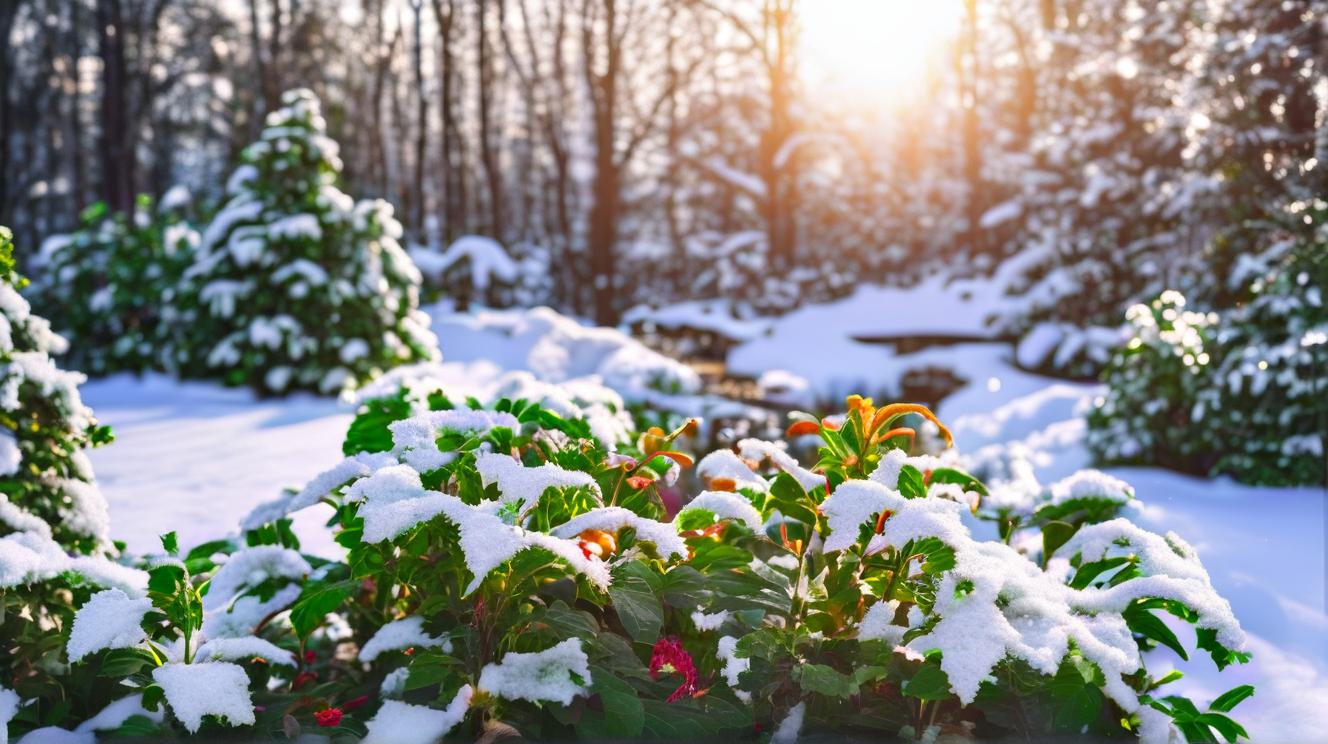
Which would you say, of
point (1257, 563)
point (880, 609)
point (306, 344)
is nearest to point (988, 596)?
point (880, 609)

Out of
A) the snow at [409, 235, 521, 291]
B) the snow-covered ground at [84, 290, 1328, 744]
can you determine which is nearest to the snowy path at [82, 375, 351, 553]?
the snow-covered ground at [84, 290, 1328, 744]

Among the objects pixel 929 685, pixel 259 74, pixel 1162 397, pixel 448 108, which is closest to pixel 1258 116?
pixel 1162 397

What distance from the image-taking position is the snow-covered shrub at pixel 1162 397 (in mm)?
5886

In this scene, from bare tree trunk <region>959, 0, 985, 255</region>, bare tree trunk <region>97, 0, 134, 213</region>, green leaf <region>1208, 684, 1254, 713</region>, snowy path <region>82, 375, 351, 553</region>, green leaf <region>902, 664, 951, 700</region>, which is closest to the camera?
green leaf <region>902, 664, 951, 700</region>

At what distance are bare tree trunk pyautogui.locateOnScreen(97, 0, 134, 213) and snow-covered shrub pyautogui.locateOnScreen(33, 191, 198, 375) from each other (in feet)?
7.84

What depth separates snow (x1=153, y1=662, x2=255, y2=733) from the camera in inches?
70.2

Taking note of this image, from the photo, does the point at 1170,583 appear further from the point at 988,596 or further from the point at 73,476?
the point at 73,476

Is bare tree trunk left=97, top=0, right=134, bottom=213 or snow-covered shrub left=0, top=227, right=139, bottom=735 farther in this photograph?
bare tree trunk left=97, top=0, right=134, bottom=213

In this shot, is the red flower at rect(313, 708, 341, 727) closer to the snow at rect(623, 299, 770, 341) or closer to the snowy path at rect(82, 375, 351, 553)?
the snowy path at rect(82, 375, 351, 553)

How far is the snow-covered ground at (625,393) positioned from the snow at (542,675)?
1.69 meters

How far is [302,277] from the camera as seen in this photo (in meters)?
7.96

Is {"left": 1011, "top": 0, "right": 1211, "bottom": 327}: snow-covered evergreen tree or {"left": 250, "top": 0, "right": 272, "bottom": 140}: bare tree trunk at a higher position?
{"left": 250, "top": 0, "right": 272, "bottom": 140}: bare tree trunk

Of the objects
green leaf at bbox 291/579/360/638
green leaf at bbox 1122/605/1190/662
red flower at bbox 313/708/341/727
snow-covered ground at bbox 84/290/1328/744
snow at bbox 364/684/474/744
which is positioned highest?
green leaf at bbox 291/579/360/638

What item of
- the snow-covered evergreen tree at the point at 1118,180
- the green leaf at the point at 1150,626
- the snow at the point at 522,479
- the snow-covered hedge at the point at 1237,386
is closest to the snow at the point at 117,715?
the snow at the point at 522,479
